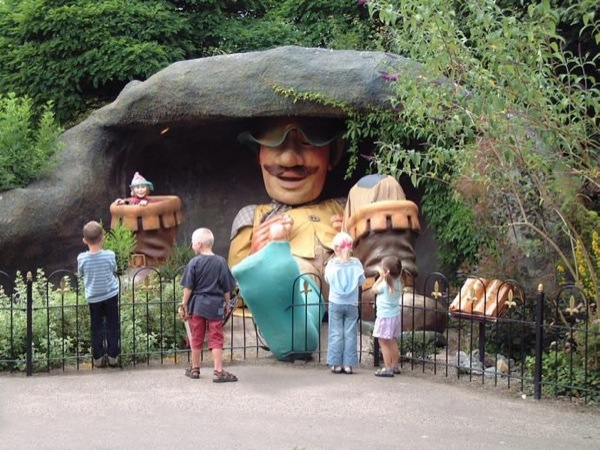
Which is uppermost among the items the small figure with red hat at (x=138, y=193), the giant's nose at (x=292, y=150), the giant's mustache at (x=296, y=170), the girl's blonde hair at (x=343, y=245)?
the giant's nose at (x=292, y=150)

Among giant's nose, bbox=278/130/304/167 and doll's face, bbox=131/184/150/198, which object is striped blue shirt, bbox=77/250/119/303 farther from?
giant's nose, bbox=278/130/304/167

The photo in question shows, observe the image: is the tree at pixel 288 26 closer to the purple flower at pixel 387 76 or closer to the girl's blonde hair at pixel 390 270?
the purple flower at pixel 387 76

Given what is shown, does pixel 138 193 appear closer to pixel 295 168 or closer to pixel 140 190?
pixel 140 190

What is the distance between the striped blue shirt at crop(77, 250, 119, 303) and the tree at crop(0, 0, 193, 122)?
5.63m

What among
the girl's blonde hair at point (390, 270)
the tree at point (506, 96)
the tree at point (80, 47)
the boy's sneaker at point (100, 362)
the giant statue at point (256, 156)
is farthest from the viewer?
the tree at point (80, 47)

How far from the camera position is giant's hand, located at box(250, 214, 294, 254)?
35.8ft

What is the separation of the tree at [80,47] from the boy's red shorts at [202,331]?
6292mm

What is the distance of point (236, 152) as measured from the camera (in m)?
12.7

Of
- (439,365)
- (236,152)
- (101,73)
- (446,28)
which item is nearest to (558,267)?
(439,365)

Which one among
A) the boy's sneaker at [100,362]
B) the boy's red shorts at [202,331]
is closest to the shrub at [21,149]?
the boy's sneaker at [100,362]

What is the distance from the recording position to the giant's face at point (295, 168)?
11273 millimetres

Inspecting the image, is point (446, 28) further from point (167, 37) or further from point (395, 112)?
point (167, 37)

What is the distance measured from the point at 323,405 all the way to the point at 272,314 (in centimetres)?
137

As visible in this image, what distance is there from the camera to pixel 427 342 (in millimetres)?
8922
